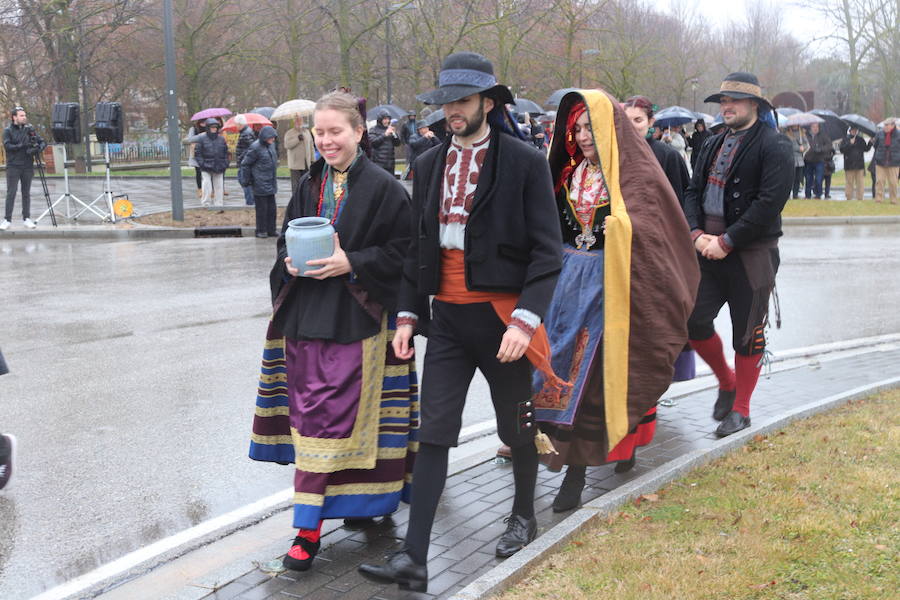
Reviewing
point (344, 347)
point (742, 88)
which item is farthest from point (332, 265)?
point (742, 88)

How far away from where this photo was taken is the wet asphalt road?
16.1ft

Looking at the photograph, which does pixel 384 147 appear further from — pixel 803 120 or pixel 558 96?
pixel 558 96

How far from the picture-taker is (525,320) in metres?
3.82

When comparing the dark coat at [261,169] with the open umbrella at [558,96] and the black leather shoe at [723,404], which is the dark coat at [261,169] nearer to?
the open umbrella at [558,96]

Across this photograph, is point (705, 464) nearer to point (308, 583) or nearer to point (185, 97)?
point (308, 583)

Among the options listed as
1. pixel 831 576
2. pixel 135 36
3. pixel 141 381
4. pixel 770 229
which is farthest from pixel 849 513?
pixel 135 36

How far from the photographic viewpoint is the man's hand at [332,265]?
408 centimetres

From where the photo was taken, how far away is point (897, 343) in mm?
8906

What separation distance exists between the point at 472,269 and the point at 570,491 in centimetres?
135

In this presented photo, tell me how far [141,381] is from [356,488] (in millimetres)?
3686

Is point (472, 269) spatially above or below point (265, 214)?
above

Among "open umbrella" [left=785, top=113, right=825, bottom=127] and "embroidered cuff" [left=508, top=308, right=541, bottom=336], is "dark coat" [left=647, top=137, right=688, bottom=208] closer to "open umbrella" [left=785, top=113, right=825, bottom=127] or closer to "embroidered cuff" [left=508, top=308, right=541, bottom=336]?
"embroidered cuff" [left=508, top=308, right=541, bottom=336]

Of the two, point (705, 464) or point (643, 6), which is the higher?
point (643, 6)

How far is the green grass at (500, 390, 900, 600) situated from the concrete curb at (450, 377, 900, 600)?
0.04 meters
